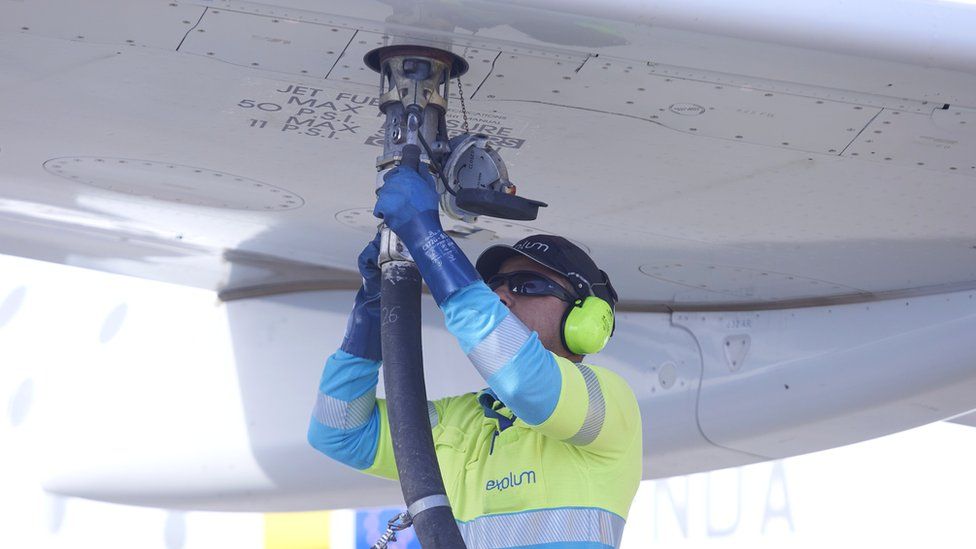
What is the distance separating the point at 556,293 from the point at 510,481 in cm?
44

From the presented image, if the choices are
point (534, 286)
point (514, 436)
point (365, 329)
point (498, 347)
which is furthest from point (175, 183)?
point (498, 347)

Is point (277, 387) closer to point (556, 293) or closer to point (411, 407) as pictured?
point (556, 293)

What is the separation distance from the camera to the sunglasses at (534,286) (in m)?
2.91

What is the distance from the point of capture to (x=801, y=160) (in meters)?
3.14

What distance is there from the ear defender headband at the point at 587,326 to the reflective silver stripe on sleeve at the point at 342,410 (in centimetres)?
49

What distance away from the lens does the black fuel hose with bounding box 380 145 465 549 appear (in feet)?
8.11

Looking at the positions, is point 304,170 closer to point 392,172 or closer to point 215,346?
point 392,172

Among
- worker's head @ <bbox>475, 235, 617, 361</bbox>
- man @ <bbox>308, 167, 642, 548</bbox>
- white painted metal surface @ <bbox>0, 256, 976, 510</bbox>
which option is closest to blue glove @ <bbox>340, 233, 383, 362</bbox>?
man @ <bbox>308, 167, 642, 548</bbox>

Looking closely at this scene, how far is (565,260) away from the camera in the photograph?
292 centimetres

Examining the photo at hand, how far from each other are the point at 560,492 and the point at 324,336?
2165 mm

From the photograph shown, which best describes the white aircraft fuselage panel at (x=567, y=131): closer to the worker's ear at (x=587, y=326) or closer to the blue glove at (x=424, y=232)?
the blue glove at (x=424, y=232)

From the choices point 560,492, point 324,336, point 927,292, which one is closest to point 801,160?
point 560,492

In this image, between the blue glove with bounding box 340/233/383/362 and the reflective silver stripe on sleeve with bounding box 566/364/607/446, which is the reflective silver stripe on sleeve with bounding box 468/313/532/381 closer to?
the reflective silver stripe on sleeve with bounding box 566/364/607/446

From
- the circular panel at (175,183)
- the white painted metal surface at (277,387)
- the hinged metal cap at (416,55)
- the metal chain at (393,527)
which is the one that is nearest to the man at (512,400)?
the metal chain at (393,527)
